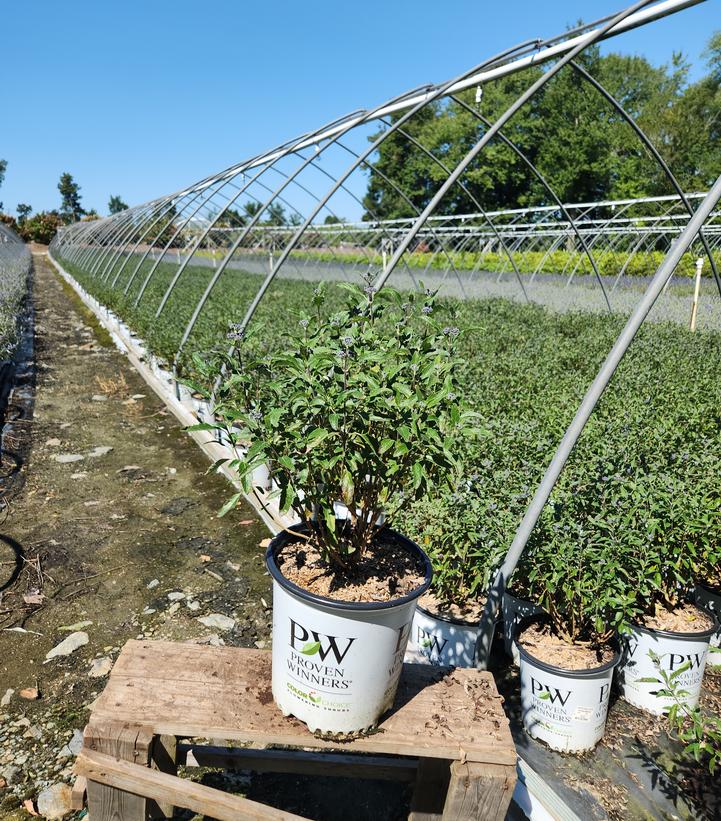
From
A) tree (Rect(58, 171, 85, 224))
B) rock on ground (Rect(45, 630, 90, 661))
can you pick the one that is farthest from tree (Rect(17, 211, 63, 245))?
rock on ground (Rect(45, 630, 90, 661))

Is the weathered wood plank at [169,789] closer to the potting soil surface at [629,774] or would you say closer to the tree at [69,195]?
the potting soil surface at [629,774]

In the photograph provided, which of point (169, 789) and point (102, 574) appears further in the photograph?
point (102, 574)

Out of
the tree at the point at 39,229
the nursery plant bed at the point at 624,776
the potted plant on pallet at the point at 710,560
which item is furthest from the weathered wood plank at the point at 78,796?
the tree at the point at 39,229

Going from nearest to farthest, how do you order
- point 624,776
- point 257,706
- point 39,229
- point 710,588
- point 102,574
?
1. point 257,706
2. point 624,776
3. point 710,588
4. point 102,574
5. point 39,229

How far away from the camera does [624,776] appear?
2.17 metres

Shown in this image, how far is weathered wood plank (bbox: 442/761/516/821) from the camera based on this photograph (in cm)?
157

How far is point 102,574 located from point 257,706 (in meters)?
2.12

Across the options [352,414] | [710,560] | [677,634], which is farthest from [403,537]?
[710,560]

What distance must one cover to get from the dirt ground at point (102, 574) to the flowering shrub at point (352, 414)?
122cm

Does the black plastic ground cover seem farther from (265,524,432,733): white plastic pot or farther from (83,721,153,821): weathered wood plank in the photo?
(265,524,432,733): white plastic pot

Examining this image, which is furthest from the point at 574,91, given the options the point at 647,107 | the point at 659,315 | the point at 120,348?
the point at 120,348

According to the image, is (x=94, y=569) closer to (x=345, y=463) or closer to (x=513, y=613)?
(x=513, y=613)

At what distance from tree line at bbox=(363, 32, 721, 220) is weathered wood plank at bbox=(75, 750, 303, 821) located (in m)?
32.5

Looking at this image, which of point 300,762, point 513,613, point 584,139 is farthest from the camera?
point 584,139
